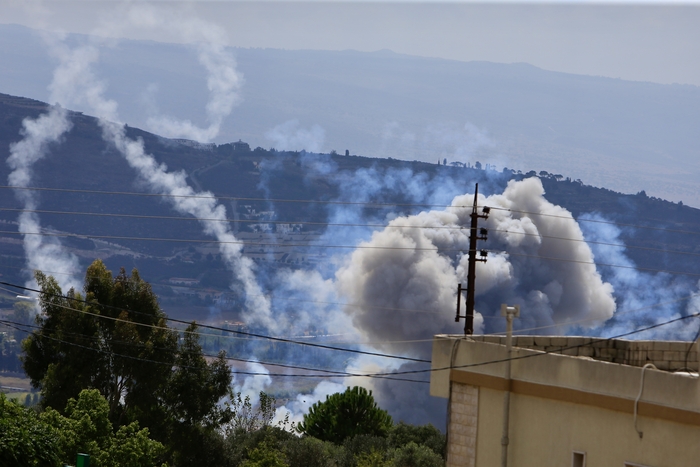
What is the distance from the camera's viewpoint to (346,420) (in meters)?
66.5

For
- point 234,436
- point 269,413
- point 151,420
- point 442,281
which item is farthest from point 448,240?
point 151,420

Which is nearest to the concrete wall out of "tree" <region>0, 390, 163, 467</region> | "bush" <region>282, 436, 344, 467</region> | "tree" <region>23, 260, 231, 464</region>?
"tree" <region>0, 390, 163, 467</region>

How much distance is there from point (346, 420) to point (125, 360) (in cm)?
2307

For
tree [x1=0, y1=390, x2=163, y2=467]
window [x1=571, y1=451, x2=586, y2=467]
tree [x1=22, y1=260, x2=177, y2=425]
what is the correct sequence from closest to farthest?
window [x1=571, y1=451, x2=586, y2=467], tree [x1=0, y1=390, x2=163, y2=467], tree [x1=22, y1=260, x2=177, y2=425]

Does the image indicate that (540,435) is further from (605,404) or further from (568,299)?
(568,299)

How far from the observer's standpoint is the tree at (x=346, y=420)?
66.1 m

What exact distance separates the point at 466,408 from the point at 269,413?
5019 centimetres

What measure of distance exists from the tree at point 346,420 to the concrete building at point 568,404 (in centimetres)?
4780

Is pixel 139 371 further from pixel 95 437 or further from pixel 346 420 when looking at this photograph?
pixel 346 420

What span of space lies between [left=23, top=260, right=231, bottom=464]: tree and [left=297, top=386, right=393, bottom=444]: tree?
1669 centimetres

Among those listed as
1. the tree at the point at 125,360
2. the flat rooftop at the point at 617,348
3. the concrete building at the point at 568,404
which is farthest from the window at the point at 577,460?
the tree at the point at 125,360

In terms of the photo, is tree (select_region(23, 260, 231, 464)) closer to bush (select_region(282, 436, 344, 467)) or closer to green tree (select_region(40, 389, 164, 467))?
bush (select_region(282, 436, 344, 467))

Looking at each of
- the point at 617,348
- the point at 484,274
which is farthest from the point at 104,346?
the point at 484,274

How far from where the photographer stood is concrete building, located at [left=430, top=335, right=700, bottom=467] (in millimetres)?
14781
